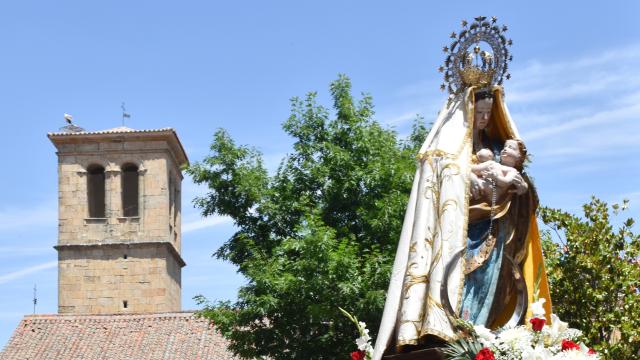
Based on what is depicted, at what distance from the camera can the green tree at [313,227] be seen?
1953 cm

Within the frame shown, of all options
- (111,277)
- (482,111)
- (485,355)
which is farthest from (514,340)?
(111,277)

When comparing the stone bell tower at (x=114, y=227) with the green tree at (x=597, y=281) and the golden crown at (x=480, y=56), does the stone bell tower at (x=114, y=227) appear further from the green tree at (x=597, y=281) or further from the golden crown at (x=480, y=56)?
the golden crown at (x=480, y=56)

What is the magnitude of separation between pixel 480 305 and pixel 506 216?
26.4 inches

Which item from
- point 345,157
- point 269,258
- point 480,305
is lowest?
point 480,305

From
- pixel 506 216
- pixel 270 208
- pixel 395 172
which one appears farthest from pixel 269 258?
pixel 506 216

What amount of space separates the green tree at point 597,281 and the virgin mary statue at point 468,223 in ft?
31.0

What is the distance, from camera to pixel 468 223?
29.8ft

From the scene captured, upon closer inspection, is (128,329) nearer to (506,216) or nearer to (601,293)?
(601,293)

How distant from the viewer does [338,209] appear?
70.3 ft

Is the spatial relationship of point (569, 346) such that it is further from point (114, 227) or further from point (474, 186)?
point (114, 227)

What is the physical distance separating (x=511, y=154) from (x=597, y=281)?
1032 cm

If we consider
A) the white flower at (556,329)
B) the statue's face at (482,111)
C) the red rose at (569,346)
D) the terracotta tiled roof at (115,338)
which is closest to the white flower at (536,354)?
the red rose at (569,346)

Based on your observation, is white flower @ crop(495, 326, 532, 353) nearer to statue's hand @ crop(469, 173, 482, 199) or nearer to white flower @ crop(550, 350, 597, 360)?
white flower @ crop(550, 350, 597, 360)

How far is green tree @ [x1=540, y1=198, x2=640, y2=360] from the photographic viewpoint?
18.6 m
